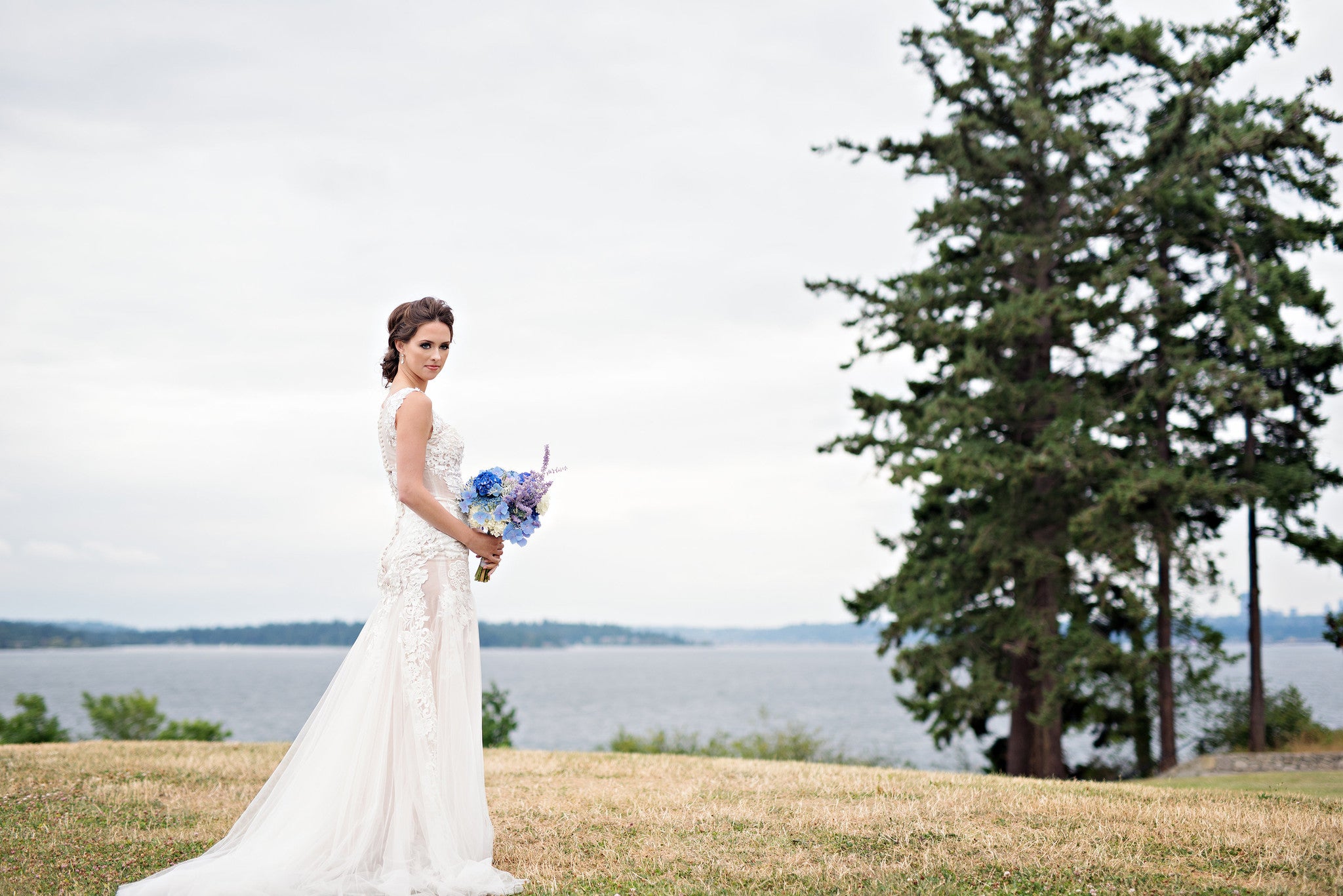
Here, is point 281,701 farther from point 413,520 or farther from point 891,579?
point 413,520

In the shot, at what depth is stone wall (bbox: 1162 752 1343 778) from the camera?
1666 cm

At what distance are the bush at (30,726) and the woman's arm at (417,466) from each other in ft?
77.8

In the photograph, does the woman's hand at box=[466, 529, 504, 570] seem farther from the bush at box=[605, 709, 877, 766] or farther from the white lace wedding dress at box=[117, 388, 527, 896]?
the bush at box=[605, 709, 877, 766]

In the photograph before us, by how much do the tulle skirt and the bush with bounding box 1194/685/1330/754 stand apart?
2118 centimetres

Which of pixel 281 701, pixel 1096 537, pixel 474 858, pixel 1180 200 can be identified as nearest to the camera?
pixel 474 858

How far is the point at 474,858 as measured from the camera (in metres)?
5.77

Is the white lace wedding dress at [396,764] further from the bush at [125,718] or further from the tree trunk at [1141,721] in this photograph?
the bush at [125,718]

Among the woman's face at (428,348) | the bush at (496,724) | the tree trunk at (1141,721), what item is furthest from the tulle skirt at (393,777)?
the tree trunk at (1141,721)

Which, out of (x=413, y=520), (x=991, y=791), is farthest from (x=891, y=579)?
(x=413, y=520)

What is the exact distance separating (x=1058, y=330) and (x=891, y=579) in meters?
6.52

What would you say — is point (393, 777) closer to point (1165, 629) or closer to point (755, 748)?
point (755, 748)

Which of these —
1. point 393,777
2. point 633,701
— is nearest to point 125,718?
point 393,777

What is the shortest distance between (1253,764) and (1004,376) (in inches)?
340

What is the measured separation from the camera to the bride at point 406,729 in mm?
5441
